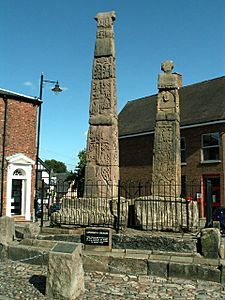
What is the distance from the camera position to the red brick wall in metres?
19.6

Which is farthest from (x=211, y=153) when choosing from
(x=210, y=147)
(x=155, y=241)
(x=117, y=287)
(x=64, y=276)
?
(x=64, y=276)

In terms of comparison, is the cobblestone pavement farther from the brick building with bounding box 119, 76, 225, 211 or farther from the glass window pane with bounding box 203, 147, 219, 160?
the glass window pane with bounding box 203, 147, 219, 160

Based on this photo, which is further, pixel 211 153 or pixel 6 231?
pixel 211 153

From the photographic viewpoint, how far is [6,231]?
28.6ft

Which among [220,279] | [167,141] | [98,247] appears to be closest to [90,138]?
[167,141]

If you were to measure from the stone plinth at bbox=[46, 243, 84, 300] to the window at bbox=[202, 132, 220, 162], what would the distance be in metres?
17.3

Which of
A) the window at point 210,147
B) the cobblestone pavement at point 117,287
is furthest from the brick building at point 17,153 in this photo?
the cobblestone pavement at point 117,287

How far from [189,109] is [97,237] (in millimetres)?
19021

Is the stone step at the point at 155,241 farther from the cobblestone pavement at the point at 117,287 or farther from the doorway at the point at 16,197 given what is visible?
the doorway at the point at 16,197

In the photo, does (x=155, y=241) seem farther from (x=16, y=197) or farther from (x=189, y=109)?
(x=189, y=109)

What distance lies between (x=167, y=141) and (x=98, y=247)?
3.71m

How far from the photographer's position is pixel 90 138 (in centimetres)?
915

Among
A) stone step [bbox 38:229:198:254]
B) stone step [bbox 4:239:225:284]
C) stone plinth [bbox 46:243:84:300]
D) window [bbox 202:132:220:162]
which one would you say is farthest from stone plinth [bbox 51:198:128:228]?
window [bbox 202:132:220:162]

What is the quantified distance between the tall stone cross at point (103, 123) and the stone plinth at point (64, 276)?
309 cm
